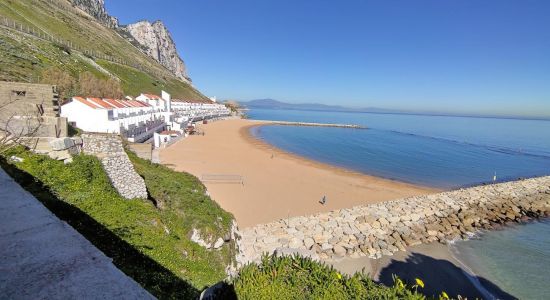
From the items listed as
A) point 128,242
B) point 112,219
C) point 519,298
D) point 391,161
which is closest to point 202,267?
point 128,242

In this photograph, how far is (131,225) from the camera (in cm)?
1061

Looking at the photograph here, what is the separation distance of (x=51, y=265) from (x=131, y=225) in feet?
30.3

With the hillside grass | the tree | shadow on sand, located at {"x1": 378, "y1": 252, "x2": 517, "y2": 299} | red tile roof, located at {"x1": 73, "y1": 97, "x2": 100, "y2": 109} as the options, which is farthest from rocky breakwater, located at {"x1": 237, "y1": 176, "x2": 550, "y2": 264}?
the tree

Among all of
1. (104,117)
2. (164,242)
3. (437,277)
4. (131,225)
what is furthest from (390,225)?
(104,117)

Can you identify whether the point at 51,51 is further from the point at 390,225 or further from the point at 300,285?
the point at 300,285

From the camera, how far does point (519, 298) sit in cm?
1580

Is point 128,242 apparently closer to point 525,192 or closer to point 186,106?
point 525,192

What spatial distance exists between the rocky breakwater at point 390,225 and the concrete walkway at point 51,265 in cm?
1118

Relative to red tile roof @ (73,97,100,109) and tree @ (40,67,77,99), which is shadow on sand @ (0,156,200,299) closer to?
red tile roof @ (73,97,100,109)

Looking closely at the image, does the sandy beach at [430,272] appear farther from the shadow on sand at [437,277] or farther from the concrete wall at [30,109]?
the concrete wall at [30,109]

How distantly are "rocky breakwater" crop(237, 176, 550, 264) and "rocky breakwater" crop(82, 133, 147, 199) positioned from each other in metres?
6.31

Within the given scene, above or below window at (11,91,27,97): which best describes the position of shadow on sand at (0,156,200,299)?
below

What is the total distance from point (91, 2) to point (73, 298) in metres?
238

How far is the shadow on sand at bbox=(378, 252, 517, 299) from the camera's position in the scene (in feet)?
52.0
